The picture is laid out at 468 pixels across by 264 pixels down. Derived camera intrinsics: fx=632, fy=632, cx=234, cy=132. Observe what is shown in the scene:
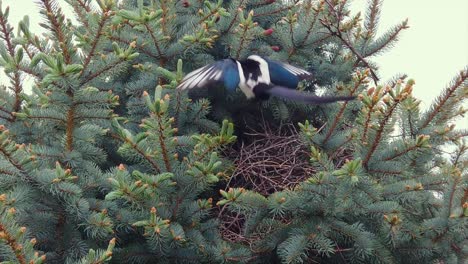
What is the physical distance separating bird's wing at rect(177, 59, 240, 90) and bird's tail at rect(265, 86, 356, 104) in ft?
0.47

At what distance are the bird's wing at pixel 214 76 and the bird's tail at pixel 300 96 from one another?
0.47 feet

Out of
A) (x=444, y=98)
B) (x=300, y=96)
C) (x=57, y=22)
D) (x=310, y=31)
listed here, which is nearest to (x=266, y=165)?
(x=300, y=96)

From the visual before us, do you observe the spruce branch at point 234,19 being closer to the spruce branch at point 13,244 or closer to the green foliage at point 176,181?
the green foliage at point 176,181

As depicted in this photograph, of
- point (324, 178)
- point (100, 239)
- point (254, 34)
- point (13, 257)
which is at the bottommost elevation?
point (100, 239)

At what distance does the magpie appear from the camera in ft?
6.98

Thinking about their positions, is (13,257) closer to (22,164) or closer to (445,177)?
(22,164)

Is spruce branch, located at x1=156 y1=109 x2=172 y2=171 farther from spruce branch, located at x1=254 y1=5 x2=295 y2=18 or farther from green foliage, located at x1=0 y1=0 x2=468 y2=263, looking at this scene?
spruce branch, located at x1=254 y1=5 x2=295 y2=18

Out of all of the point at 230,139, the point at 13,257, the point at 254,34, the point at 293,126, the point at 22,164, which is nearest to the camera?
the point at 13,257

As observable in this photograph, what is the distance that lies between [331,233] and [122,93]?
99cm

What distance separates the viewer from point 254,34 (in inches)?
92.4

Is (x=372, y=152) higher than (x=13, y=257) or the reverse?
higher

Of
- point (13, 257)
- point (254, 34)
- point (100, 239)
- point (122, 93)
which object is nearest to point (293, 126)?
point (254, 34)

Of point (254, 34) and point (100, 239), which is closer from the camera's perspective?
point (100, 239)

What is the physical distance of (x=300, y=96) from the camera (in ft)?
6.44
